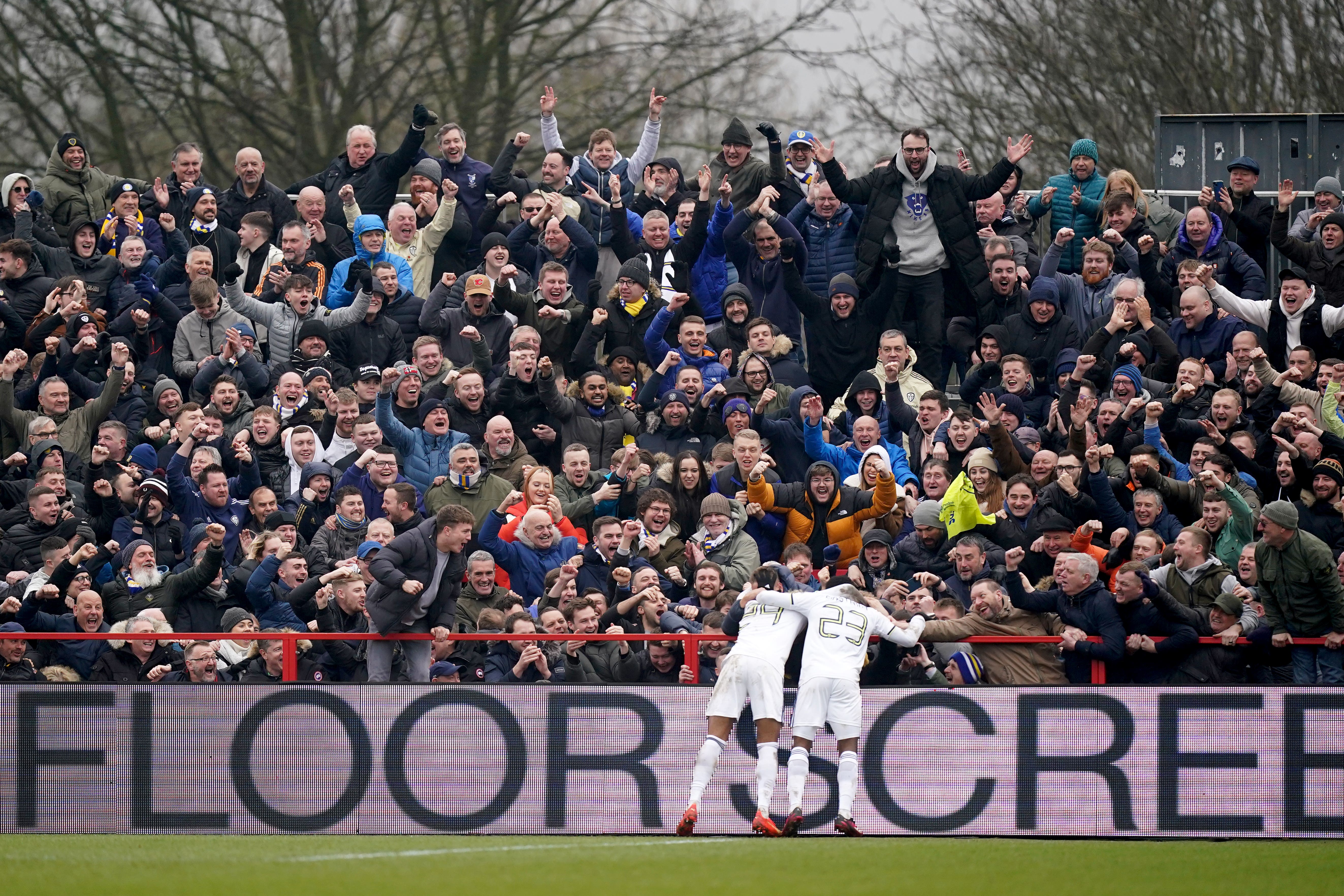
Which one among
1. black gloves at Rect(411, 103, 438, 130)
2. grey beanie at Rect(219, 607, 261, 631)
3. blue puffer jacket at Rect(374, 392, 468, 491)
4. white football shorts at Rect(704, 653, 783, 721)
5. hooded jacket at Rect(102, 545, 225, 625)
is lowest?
white football shorts at Rect(704, 653, 783, 721)

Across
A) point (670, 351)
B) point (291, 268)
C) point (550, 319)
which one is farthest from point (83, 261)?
point (670, 351)

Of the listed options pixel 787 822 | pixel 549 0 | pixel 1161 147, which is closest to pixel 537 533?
pixel 787 822

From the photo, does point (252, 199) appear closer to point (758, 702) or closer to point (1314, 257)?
point (758, 702)

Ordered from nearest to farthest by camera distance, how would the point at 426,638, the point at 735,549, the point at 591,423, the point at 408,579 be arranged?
the point at 408,579
the point at 426,638
the point at 735,549
the point at 591,423

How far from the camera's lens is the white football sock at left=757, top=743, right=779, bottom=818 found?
502 inches

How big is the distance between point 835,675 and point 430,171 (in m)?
8.12

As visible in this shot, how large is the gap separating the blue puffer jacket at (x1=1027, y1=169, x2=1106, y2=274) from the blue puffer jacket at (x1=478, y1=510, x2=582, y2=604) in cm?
575

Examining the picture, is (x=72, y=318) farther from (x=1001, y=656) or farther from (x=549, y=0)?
(x=549, y=0)

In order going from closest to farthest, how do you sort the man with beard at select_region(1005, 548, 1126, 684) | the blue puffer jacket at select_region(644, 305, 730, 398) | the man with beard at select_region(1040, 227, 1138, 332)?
1. the man with beard at select_region(1005, 548, 1126, 684)
2. the blue puffer jacket at select_region(644, 305, 730, 398)
3. the man with beard at select_region(1040, 227, 1138, 332)

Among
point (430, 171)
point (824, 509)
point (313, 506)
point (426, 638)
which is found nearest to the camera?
point (426, 638)

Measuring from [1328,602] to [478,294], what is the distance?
780 cm

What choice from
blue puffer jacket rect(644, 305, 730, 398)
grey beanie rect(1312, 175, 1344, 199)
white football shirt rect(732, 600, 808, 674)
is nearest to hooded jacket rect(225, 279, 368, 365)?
blue puffer jacket rect(644, 305, 730, 398)

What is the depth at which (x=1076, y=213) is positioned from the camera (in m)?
18.1

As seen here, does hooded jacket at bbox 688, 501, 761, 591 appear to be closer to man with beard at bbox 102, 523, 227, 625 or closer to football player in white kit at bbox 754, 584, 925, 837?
football player in white kit at bbox 754, 584, 925, 837
